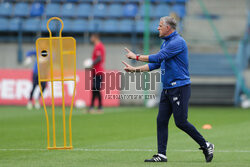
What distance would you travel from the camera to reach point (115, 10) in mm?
26609

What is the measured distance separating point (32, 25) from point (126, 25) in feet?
13.7

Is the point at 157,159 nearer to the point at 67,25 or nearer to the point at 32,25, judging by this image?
the point at 67,25

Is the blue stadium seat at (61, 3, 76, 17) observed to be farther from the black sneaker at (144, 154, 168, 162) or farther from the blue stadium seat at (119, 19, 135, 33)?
the black sneaker at (144, 154, 168, 162)

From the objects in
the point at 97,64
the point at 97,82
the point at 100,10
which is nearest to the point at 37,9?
the point at 100,10

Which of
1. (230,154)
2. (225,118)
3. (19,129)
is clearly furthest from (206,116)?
(230,154)

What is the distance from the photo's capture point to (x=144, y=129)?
13.2m

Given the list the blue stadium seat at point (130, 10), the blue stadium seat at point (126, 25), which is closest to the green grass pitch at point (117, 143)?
the blue stadium seat at point (126, 25)

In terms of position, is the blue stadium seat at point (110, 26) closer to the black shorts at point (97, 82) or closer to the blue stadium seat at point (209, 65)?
the blue stadium seat at point (209, 65)

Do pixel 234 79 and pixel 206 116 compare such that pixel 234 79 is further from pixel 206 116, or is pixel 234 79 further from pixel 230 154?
pixel 230 154

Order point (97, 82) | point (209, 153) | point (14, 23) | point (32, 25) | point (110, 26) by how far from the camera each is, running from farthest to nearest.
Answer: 1. point (14, 23)
2. point (32, 25)
3. point (110, 26)
4. point (97, 82)
5. point (209, 153)

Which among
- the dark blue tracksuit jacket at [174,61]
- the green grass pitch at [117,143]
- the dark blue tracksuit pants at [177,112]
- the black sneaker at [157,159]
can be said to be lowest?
the green grass pitch at [117,143]

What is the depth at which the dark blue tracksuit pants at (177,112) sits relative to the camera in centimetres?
811

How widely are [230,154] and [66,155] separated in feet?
8.18

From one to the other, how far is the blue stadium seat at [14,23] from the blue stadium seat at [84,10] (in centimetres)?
268
